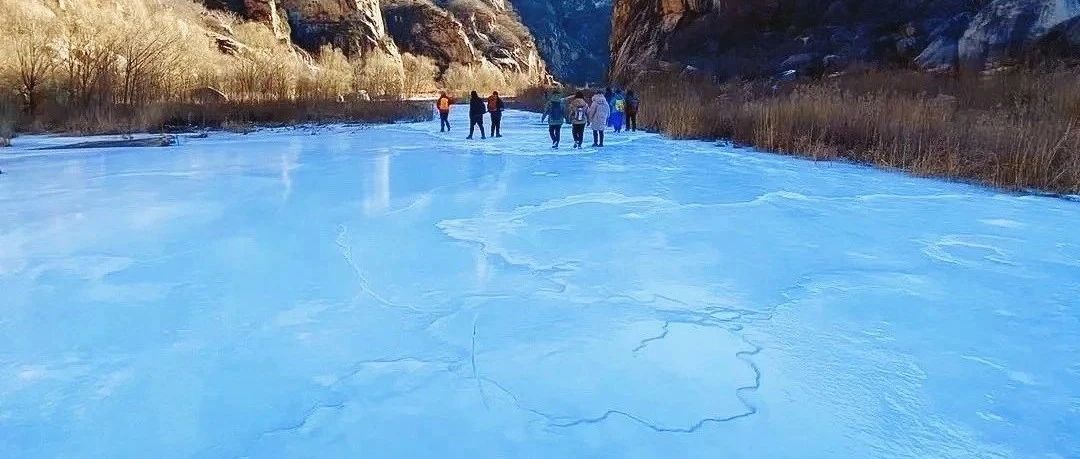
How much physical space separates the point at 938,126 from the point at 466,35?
68.7 meters

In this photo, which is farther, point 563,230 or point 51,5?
point 51,5

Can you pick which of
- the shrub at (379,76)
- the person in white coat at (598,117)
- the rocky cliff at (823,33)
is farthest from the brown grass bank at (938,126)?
the shrub at (379,76)

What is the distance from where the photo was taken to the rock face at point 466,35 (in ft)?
232

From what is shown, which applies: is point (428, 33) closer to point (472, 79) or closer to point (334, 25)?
point (472, 79)

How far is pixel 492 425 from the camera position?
92.3 inches

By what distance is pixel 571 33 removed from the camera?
357ft

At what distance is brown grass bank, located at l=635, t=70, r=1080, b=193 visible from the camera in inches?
327

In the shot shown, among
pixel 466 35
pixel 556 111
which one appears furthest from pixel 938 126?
pixel 466 35

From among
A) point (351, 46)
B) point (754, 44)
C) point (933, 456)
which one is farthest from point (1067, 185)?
point (351, 46)

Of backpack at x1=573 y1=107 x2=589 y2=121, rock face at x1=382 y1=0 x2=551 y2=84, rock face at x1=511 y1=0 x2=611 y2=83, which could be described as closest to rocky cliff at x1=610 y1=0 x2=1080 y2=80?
backpack at x1=573 y1=107 x2=589 y2=121

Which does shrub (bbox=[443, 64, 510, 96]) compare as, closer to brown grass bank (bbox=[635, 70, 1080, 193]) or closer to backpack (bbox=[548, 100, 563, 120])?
Result: brown grass bank (bbox=[635, 70, 1080, 193])

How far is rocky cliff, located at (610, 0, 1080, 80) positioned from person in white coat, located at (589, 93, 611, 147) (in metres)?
11.5

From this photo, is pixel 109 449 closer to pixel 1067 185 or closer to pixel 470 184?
pixel 470 184

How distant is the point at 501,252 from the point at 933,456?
2.94 m
